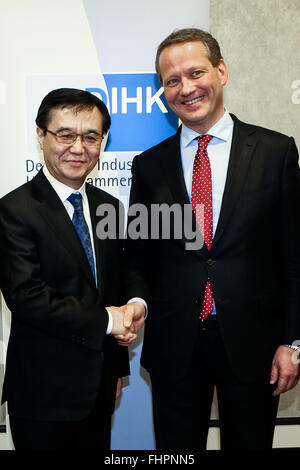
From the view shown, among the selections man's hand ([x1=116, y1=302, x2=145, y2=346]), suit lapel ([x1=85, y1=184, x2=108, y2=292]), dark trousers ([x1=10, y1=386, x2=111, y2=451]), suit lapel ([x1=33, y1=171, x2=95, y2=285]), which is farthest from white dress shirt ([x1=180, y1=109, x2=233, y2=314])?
dark trousers ([x1=10, y1=386, x2=111, y2=451])

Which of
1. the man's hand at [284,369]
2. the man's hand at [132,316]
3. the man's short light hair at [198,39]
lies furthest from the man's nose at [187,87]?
the man's hand at [284,369]

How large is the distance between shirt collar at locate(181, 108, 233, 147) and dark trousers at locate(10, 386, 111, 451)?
1.17 m

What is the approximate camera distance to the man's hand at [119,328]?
5.77 feet

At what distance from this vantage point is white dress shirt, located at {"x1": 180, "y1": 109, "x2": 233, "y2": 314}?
74.2 inches

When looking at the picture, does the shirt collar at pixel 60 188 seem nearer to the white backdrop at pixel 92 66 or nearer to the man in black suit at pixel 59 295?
the man in black suit at pixel 59 295

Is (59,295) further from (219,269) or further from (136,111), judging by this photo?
(136,111)

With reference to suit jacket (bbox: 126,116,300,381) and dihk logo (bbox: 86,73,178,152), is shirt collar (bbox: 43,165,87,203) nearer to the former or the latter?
suit jacket (bbox: 126,116,300,381)

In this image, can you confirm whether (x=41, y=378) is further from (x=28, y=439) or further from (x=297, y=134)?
(x=297, y=134)

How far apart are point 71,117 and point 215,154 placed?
62cm

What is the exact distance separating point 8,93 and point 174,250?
147 centimetres

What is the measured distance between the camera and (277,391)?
190 cm

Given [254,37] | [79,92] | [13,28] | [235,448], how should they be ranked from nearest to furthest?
[79,92]
[235,448]
[13,28]
[254,37]

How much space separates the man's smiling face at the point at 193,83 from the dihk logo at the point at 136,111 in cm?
69

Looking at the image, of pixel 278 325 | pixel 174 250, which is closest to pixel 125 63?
pixel 174 250
